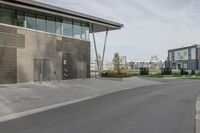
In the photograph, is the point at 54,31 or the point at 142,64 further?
the point at 142,64

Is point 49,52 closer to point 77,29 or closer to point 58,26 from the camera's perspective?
point 58,26

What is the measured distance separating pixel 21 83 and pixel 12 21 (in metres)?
5.31

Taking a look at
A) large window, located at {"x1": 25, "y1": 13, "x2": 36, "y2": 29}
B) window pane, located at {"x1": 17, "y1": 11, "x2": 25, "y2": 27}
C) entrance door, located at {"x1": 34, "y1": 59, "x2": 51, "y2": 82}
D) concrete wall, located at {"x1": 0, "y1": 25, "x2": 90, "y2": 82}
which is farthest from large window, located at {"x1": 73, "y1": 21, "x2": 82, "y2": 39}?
window pane, located at {"x1": 17, "y1": 11, "x2": 25, "y2": 27}

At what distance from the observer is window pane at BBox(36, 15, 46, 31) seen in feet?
117

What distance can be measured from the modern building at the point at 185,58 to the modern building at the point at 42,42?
6742cm

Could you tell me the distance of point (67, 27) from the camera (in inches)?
1609

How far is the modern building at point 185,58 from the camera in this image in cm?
10812

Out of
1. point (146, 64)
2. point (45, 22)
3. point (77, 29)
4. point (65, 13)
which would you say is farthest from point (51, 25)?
point (146, 64)

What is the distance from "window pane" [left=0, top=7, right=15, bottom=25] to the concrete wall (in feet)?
2.18

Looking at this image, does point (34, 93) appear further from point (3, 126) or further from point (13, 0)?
point (3, 126)

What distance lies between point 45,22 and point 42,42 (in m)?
2.44

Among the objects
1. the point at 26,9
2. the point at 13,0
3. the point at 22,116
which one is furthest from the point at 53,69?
the point at 22,116

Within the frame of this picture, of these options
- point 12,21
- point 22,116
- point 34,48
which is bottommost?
point 22,116

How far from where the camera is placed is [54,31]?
38219 millimetres
